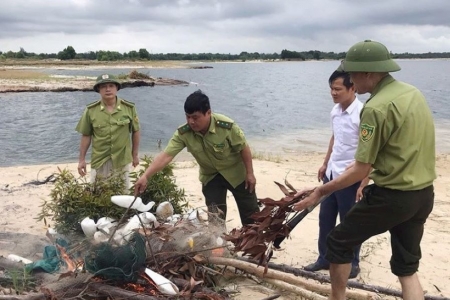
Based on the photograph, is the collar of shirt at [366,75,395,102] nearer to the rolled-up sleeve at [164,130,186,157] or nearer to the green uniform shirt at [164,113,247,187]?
the green uniform shirt at [164,113,247,187]

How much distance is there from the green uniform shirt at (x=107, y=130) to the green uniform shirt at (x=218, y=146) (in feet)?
3.15

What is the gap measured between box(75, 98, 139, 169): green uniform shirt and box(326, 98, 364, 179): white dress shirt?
243cm

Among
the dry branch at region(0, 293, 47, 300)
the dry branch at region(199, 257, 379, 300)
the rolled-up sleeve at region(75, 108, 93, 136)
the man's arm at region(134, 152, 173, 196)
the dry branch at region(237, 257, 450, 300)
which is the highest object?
the rolled-up sleeve at region(75, 108, 93, 136)

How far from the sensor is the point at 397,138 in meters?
3.12

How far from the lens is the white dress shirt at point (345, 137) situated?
4.38 metres

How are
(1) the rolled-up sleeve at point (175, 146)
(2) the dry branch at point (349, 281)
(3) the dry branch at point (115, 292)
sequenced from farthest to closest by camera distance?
(1) the rolled-up sleeve at point (175, 146) < (2) the dry branch at point (349, 281) < (3) the dry branch at point (115, 292)

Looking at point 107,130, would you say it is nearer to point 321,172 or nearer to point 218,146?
point 218,146

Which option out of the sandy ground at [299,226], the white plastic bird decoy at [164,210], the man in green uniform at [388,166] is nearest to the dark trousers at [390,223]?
the man in green uniform at [388,166]

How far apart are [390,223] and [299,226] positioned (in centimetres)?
315

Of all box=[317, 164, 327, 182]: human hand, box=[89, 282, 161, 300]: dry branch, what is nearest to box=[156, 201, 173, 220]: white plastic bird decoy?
box=[89, 282, 161, 300]: dry branch

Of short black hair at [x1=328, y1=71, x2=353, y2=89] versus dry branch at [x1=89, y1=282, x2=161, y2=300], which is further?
short black hair at [x1=328, y1=71, x2=353, y2=89]

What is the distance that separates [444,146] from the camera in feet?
53.0

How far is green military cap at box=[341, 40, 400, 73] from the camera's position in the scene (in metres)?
3.25

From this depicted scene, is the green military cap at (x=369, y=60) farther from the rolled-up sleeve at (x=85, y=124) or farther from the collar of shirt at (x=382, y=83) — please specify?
the rolled-up sleeve at (x=85, y=124)
